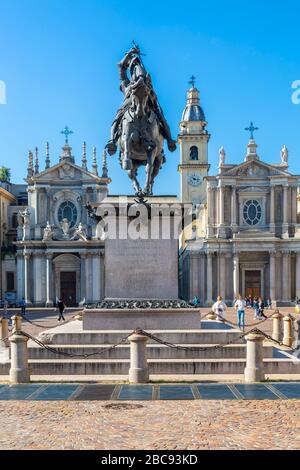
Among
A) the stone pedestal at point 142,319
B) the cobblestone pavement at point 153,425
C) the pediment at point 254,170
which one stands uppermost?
the pediment at point 254,170

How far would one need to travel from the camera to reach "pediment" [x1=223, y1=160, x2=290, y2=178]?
60688mm

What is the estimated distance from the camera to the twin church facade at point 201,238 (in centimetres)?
5947

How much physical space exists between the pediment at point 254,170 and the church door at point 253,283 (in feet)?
30.7

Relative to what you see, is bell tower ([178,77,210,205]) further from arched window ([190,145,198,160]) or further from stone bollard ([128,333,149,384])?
stone bollard ([128,333,149,384])

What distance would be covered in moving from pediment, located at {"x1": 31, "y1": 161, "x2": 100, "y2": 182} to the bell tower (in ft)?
53.6

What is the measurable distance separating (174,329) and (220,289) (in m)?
43.2

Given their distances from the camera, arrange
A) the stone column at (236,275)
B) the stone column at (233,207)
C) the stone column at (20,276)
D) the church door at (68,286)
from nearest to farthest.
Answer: the stone column at (236,275) → the stone column at (233,207) → the stone column at (20,276) → the church door at (68,286)

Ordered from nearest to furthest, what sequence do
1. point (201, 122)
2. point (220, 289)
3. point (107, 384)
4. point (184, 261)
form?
point (107, 384) → point (220, 289) → point (184, 261) → point (201, 122)

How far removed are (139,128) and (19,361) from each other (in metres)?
7.12

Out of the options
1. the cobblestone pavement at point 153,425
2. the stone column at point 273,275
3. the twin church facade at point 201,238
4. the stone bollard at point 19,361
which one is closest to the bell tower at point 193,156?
the twin church facade at point 201,238

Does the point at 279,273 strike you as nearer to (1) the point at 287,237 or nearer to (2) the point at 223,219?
(1) the point at 287,237

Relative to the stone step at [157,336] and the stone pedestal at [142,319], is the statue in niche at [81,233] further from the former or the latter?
the stone step at [157,336]
